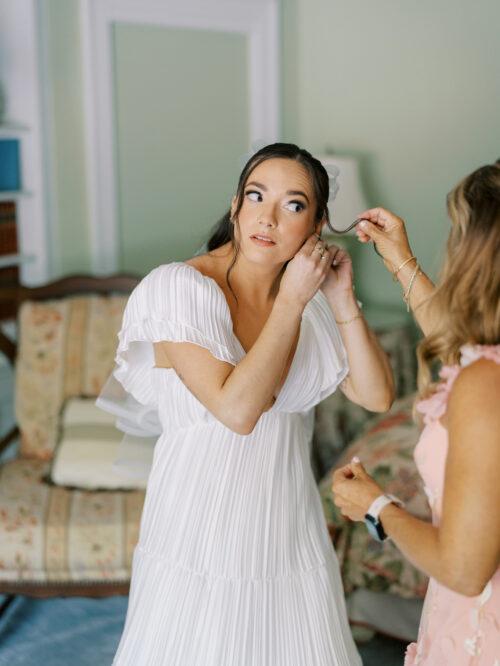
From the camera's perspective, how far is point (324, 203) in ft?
5.57

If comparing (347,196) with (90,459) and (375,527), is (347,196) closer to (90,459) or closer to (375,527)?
(90,459)

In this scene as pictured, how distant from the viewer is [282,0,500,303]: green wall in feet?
11.9

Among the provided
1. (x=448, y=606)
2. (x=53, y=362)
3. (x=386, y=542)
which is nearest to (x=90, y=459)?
(x=53, y=362)

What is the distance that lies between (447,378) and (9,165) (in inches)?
114

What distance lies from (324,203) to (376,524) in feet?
2.09

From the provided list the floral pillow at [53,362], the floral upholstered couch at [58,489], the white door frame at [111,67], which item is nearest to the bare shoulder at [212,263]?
the floral upholstered couch at [58,489]

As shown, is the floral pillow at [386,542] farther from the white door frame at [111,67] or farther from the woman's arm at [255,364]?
the white door frame at [111,67]

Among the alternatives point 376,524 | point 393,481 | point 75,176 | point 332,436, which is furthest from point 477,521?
point 75,176

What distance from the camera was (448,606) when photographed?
4.47 feet

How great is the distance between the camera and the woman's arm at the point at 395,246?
1716mm

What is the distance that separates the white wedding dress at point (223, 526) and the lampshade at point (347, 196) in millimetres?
2178

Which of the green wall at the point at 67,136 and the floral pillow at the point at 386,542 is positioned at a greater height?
the green wall at the point at 67,136

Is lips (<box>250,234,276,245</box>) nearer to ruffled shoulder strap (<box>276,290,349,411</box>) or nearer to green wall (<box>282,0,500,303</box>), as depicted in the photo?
ruffled shoulder strap (<box>276,290,349,411</box>)

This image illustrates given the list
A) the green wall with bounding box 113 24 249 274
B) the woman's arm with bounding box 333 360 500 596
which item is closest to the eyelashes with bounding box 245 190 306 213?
the woman's arm with bounding box 333 360 500 596
